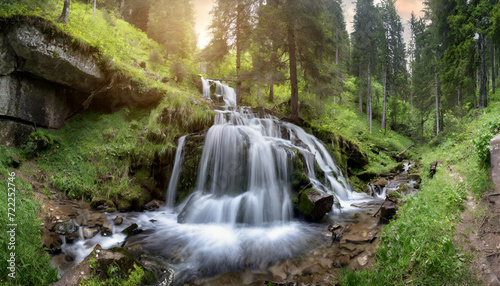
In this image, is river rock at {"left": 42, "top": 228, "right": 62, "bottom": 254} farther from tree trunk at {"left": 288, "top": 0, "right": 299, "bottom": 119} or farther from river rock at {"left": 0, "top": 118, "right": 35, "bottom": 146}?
tree trunk at {"left": 288, "top": 0, "right": 299, "bottom": 119}

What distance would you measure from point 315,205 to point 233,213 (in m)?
2.52

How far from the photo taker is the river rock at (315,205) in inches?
268

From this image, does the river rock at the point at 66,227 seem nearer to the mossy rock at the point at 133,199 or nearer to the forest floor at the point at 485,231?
the mossy rock at the point at 133,199

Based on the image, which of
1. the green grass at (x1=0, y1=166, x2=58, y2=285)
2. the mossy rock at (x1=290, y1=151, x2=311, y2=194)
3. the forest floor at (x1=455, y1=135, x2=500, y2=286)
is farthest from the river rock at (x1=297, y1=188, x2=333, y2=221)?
the green grass at (x1=0, y1=166, x2=58, y2=285)

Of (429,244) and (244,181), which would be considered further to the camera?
(244,181)

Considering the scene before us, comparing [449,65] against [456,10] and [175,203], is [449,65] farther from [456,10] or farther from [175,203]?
[175,203]

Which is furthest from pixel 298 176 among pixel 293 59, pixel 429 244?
pixel 293 59

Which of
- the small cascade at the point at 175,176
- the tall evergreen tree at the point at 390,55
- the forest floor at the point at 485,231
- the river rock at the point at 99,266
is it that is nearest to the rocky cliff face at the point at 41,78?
the small cascade at the point at 175,176

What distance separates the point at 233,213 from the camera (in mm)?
7055

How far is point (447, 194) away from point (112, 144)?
10.7 metres

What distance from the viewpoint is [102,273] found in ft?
11.1

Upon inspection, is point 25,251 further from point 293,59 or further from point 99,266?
point 293,59

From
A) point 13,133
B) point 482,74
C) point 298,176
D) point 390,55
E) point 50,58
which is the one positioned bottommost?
point 298,176

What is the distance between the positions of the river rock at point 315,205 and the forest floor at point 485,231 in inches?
140
